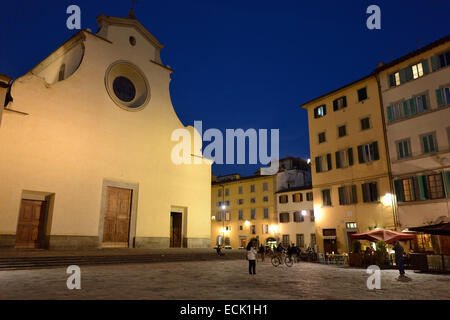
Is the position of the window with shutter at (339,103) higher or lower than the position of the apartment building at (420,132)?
higher

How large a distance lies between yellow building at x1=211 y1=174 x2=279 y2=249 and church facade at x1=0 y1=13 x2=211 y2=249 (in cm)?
1984

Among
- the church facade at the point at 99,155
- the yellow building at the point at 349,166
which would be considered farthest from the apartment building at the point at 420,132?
the church facade at the point at 99,155

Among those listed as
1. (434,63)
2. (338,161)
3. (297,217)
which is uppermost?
(434,63)

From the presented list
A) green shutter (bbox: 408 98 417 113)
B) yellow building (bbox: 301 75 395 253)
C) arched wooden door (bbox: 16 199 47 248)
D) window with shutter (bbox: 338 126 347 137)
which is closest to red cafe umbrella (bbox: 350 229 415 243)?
yellow building (bbox: 301 75 395 253)

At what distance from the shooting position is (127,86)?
24.5 m

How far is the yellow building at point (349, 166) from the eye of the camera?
22766 mm

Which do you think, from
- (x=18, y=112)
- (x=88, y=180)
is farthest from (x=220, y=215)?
(x=18, y=112)

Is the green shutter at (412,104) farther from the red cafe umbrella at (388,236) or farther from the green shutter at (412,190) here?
the red cafe umbrella at (388,236)

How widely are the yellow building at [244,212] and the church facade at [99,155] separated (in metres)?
19.8

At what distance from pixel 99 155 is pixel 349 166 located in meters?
18.2

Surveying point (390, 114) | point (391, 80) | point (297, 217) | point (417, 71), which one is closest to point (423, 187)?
point (390, 114)

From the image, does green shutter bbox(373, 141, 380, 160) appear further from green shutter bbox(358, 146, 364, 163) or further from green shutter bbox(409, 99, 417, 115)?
green shutter bbox(409, 99, 417, 115)

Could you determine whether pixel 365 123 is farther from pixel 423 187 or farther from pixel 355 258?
pixel 355 258
